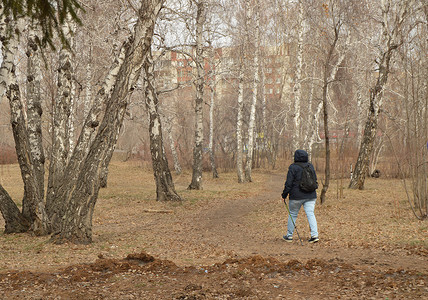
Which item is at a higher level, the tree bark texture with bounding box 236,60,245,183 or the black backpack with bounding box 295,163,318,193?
the tree bark texture with bounding box 236,60,245,183

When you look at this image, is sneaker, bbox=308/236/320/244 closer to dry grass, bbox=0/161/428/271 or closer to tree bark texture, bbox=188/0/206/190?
dry grass, bbox=0/161/428/271

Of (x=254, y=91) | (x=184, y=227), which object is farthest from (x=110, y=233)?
(x=254, y=91)

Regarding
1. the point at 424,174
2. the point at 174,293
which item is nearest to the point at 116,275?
the point at 174,293

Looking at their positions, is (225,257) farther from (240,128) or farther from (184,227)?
(240,128)

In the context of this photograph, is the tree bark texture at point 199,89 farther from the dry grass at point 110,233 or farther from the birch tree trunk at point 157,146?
the birch tree trunk at point 157,146

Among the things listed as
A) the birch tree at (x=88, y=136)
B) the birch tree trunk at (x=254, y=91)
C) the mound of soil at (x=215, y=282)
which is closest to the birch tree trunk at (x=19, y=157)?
the birch tree at (x=88, y=136)

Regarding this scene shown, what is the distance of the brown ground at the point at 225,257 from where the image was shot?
4.83 metres

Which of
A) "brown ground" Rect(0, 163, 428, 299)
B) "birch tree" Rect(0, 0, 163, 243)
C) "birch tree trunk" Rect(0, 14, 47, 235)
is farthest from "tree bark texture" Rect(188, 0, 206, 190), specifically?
"birch tree trunk" Rect(0, 14, 47, 235)

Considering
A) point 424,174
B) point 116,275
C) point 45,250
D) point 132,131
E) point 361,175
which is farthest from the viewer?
point 132,131

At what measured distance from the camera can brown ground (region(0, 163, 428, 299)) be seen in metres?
4.83

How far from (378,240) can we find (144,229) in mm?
5183

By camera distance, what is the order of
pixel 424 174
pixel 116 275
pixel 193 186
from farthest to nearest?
pixel 193 186, pixel 424 174, pixel 116 275

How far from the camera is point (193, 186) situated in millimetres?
18594

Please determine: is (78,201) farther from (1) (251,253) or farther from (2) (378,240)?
(2) (378,240)
